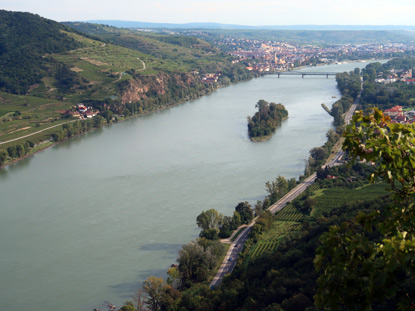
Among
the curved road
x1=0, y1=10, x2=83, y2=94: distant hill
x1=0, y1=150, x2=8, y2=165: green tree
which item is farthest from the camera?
x1=0, y1=10, x2=83, y2=94: distant hill

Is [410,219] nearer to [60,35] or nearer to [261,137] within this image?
[261,137]

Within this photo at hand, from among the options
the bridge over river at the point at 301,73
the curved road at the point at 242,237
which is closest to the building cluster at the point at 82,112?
the curved road at the point at 242,237

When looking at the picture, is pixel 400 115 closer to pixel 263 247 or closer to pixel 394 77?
pixel 263 247

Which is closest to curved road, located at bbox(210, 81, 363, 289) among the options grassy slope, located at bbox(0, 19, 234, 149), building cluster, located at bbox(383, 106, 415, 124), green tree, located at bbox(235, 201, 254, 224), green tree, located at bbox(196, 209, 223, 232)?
green tree, located at bbox(235, 201, 254, 224)

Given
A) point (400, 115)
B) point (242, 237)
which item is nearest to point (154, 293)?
point (242, 237)

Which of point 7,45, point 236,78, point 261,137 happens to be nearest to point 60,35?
point 7,45

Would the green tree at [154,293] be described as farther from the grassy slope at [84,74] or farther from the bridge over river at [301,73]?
the bridge over river at [301,73]

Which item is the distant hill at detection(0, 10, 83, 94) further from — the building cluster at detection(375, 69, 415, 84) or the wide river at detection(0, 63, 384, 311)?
the building cluster at detection(375, 69, 415, 84)
